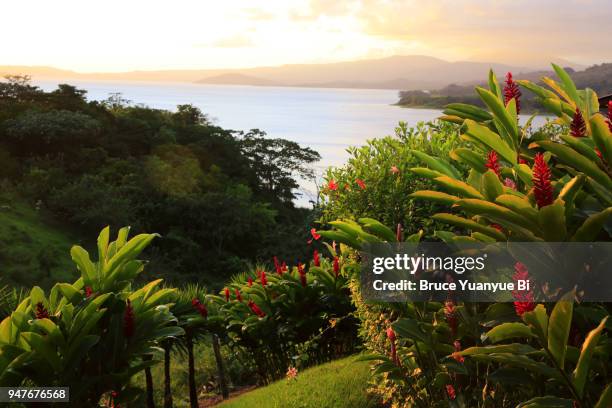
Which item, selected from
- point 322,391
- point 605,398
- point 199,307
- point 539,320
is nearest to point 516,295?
point 539,320

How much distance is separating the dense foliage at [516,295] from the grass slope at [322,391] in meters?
0.51

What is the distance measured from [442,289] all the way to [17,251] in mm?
24052

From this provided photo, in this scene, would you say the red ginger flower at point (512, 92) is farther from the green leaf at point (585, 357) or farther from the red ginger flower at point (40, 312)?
the red ginger flower at point (40, 312)

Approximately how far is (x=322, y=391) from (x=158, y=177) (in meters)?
29.4

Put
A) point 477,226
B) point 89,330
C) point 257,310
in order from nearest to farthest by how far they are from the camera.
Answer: point 477,226
point 89,330
point 257,310

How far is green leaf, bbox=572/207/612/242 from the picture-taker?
2900 mm

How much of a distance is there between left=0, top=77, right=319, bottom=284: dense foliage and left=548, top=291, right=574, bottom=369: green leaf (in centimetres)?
2368

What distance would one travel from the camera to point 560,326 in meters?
2.61

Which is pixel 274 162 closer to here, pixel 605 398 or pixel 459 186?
pixel 459 186

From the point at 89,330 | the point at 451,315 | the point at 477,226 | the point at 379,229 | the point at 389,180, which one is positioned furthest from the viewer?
the point at 389,180

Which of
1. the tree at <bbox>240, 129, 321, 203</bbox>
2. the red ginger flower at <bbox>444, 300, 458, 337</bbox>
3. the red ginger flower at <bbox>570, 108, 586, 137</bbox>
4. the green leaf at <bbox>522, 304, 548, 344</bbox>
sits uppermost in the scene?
the red ginger flower at <bbox>570, 108, 586, 137</bbox>

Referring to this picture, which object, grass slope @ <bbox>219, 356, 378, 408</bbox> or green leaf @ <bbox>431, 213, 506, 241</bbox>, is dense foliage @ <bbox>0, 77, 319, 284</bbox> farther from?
green leaf @ <bbox>431, 213, 506, 241</bbox>

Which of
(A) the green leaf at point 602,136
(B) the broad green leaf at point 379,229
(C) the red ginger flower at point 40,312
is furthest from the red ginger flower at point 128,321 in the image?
(A) the green leaf at point 602,136

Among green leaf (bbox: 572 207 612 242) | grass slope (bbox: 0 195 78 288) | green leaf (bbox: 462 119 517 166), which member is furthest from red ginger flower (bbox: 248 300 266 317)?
grass slope (bbox: 0 195 78 288)
